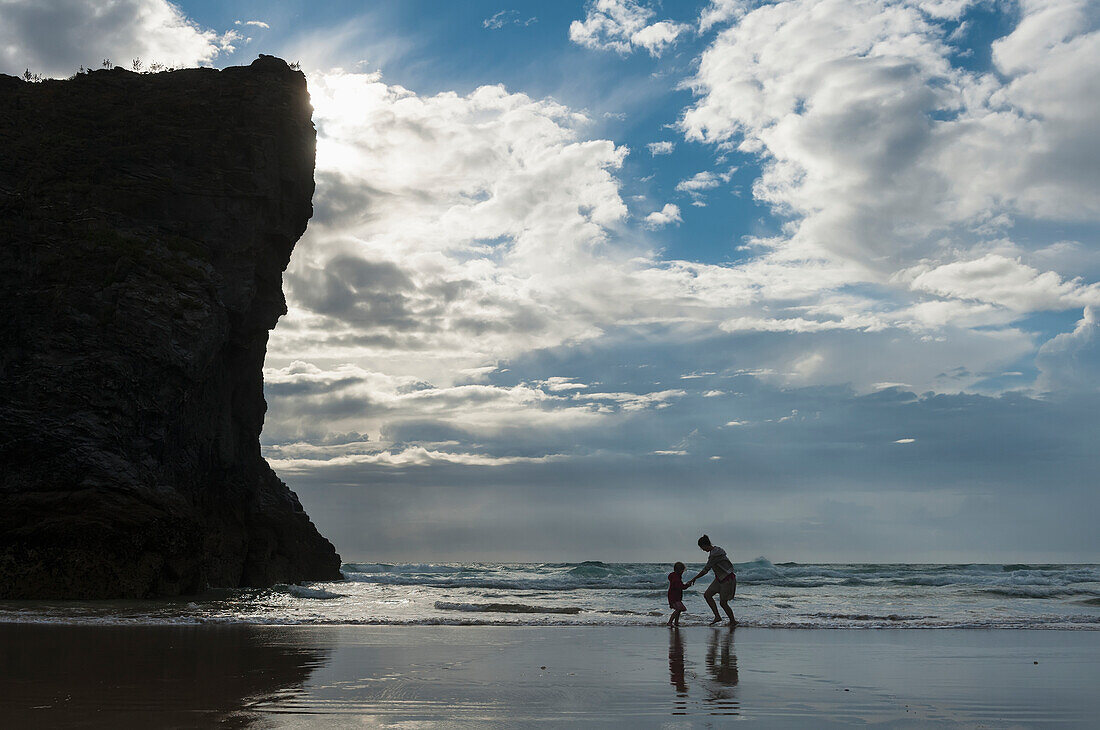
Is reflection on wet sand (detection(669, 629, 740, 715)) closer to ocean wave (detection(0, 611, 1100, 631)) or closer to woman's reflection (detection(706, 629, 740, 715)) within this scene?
woman's reflection (detection(706, 629, 740, 715))

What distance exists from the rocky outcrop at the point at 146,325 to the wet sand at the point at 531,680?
949 centimetres

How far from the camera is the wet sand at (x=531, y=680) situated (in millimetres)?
6320

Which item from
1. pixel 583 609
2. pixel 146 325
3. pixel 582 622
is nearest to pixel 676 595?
pixel 582 622

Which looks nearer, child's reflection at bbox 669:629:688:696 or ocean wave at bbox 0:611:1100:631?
child's reflection at bbox 669:629:688:696

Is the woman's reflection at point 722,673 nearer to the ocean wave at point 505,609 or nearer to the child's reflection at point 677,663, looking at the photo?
the child's reflection at point 677,663

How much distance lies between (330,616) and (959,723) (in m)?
13.3

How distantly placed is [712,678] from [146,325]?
2169cm

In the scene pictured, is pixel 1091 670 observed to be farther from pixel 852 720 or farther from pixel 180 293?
pixel 180 293

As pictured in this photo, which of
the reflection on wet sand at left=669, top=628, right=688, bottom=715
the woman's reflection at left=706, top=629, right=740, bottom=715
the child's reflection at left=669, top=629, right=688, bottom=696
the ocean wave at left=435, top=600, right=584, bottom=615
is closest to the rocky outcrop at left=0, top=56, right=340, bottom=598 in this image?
the ocean wave at left=435, top=600, right=584, bottom=615

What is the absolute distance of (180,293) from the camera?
2577 cm

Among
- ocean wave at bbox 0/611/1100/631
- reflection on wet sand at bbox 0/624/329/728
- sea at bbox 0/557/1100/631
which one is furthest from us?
sea at bbox 0/557/1100/631

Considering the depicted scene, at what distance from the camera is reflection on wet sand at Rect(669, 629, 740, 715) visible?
263 inches

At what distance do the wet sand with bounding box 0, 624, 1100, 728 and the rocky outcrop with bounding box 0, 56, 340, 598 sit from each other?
949cm

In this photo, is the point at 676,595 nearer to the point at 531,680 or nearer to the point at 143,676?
the point at 531,680
